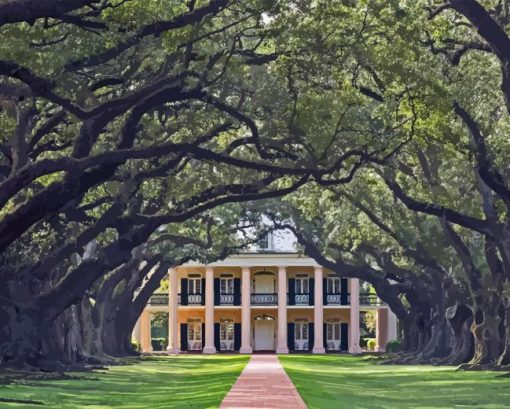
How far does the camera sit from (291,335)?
Answer: 317ft

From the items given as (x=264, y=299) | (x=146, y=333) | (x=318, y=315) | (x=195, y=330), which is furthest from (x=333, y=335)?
(x=146, y=333)

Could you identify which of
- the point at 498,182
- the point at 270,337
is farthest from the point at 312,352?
the point at 498,182

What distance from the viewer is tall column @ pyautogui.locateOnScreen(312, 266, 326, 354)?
3713 inches

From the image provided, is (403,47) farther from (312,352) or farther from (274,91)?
(312,352)

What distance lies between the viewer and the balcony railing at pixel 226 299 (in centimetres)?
9669

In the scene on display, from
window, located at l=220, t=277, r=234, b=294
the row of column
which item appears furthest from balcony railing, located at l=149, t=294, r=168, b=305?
window, located at l=220, t=277, r=234, b=294

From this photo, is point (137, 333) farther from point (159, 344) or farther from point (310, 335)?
point (310, 335)

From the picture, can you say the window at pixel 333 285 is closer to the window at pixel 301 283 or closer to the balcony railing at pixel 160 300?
the window at pixel 301 283

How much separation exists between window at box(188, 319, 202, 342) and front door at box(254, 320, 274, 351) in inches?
174

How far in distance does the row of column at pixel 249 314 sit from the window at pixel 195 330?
204cm

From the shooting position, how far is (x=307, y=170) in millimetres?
30750

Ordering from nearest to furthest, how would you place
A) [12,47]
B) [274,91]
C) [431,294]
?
[12,47] → [274,91] → [431,294]

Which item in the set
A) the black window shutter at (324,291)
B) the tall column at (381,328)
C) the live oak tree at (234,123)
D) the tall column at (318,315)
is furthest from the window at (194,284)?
the live oak tree at (234,123)

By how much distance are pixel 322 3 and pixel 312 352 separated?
231ft
